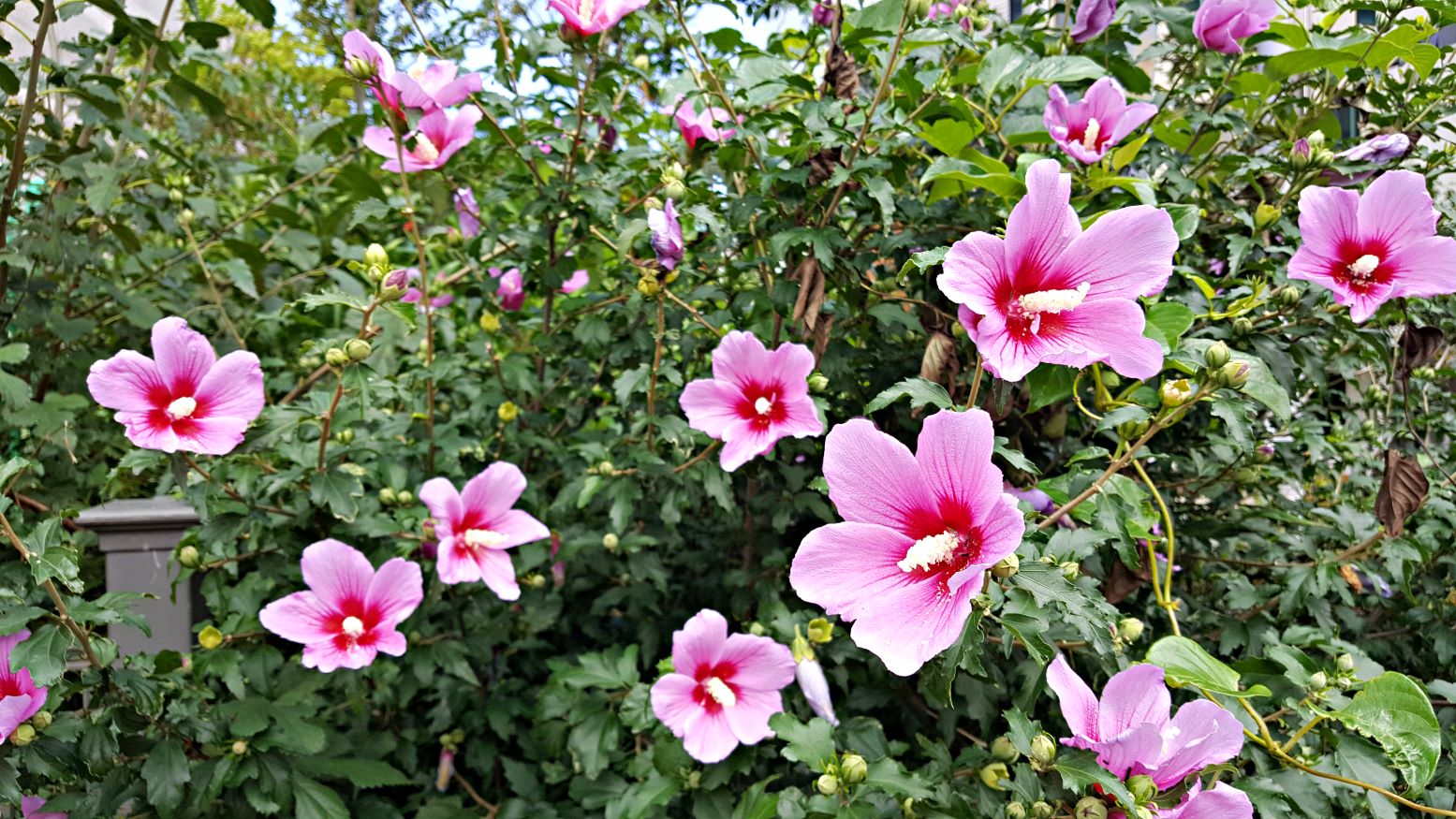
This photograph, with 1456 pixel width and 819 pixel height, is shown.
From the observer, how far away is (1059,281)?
839mm

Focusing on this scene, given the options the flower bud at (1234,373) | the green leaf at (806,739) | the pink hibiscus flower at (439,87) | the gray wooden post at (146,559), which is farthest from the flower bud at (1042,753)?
the gray wooden post at (146,559)

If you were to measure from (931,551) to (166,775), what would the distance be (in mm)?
1096

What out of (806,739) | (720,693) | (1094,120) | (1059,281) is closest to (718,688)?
(720,693)

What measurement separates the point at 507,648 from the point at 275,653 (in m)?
0.42

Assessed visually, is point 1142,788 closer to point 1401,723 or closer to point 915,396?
point 1401,723

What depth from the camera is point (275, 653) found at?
1398 millimetres

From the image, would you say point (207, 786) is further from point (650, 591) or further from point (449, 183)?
point (449, 183)

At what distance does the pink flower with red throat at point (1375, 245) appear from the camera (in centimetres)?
101

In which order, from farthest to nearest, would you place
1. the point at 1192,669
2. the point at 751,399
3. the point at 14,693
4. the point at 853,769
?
the point at 751,399
the point at 14,693
the point at 853,769
the point at 1192,669

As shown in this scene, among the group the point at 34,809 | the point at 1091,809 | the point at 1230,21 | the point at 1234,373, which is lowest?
the point at 34,809

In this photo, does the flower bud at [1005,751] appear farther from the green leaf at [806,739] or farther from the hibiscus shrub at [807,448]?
the green leaf at [806,739]

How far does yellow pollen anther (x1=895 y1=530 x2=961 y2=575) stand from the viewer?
0.73 metres

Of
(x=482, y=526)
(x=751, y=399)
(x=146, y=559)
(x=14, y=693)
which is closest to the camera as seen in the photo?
(x=14, y=693)

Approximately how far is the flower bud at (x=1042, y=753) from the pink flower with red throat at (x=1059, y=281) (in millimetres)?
350
